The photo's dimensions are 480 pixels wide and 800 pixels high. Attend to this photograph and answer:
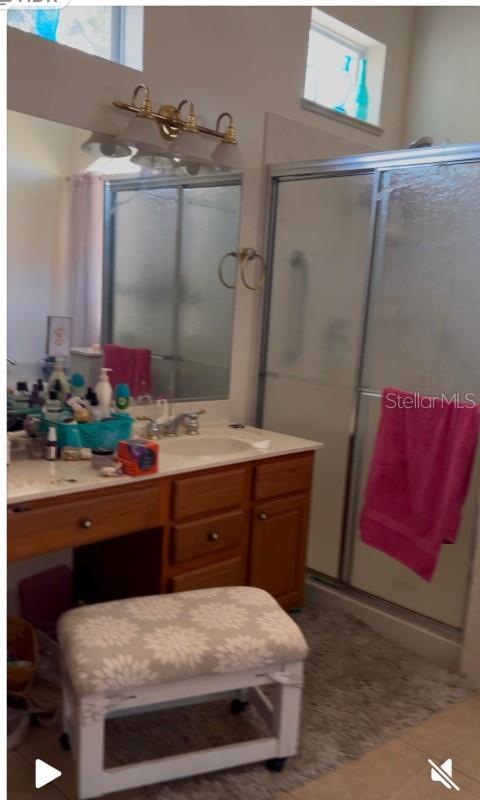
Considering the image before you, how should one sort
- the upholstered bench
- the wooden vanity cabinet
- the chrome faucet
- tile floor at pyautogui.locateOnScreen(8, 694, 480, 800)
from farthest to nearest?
the chrome faucet
the wooden vanity cabinet
tile floor at pyautogui.locateOnScreen(8, 694, 480, 800)
the upholstered bench

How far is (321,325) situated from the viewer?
107 inches

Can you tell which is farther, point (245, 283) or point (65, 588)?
point (245, 283)

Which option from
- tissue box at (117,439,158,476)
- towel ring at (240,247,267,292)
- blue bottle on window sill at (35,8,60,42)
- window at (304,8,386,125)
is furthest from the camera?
window at (304,8,386,125)

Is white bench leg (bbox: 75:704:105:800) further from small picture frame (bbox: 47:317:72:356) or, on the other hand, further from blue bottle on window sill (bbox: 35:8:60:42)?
blue bottle on window sill (bbox: 35:8:60:42)

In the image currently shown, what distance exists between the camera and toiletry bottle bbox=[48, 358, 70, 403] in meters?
2.15

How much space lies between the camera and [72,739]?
1.64 m

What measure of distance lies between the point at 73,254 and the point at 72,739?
1.44 metres

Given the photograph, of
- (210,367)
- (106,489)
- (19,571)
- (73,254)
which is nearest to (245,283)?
(210,367)

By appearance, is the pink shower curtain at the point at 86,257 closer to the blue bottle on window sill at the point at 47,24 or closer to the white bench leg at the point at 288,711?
the blue bottle on window sill at the point at 47,24

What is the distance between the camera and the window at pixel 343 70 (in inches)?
Result: 118

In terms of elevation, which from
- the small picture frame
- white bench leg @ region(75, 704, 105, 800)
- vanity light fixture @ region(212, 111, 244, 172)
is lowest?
white bench leg @ region(75, 704, 105, 800)

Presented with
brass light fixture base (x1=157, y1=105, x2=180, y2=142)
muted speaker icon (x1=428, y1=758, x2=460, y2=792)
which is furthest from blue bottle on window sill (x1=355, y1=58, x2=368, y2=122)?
muted speaker icon (x1=428, y1=758, x2=460, y2=792)

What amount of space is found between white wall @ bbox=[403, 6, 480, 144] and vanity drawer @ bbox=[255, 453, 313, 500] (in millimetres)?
2003

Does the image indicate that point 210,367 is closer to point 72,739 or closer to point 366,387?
A: point 366,387
